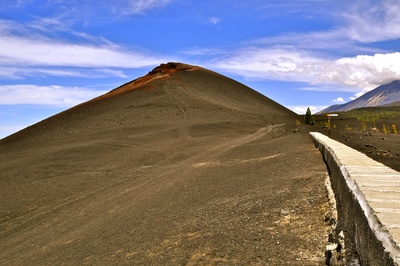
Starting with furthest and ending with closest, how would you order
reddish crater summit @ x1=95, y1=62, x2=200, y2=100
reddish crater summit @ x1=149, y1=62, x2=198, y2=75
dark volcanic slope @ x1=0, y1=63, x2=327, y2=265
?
reddish crater summit @ x1=149, y1=62, x2=198, y2=75, reddish crater summit @ x1=95, y1=62, x2=200, y2=100, dark volcanic slope @ x1=0, y1=63, x2=327, y2=265

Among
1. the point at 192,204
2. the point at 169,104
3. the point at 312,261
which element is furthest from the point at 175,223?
the point at 169,104

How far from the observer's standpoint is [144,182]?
16375 millimetres

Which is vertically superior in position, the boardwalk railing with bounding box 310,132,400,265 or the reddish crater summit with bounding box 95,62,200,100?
the reddish crater summit with bounding box 95,62,200,100

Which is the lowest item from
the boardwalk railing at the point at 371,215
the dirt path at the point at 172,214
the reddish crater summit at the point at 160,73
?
the dirt path at the point at 172,214

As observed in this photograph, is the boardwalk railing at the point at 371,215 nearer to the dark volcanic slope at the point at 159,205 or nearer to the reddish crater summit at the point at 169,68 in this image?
the dark volcanic slope at the point at 159,205

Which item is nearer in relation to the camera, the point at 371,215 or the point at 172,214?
the point at 371,215

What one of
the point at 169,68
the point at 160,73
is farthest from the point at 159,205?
the point at 169,68

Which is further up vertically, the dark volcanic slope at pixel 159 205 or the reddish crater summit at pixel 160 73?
the reddish crater summit at pixel 160 73

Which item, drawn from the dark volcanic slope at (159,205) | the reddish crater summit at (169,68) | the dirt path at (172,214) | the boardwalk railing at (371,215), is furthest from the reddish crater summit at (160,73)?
the boardwalk railing at (371,215)

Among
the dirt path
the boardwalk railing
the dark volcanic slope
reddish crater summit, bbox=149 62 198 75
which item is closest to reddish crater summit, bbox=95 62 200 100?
reddish crater summit, bbox=149 62 198 75

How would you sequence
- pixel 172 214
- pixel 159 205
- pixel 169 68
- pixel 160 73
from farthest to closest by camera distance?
pixel 169 68 → pixel 160 73 → pixel 159 205 → pixel 172 214

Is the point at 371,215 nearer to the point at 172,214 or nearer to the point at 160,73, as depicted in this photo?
the point at 172,214

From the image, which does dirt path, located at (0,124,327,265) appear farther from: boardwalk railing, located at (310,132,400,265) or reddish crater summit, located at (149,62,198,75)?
reddish crater summit, located at (149,62,198,75)

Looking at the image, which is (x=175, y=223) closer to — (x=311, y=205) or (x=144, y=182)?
(x=311, y=205)
